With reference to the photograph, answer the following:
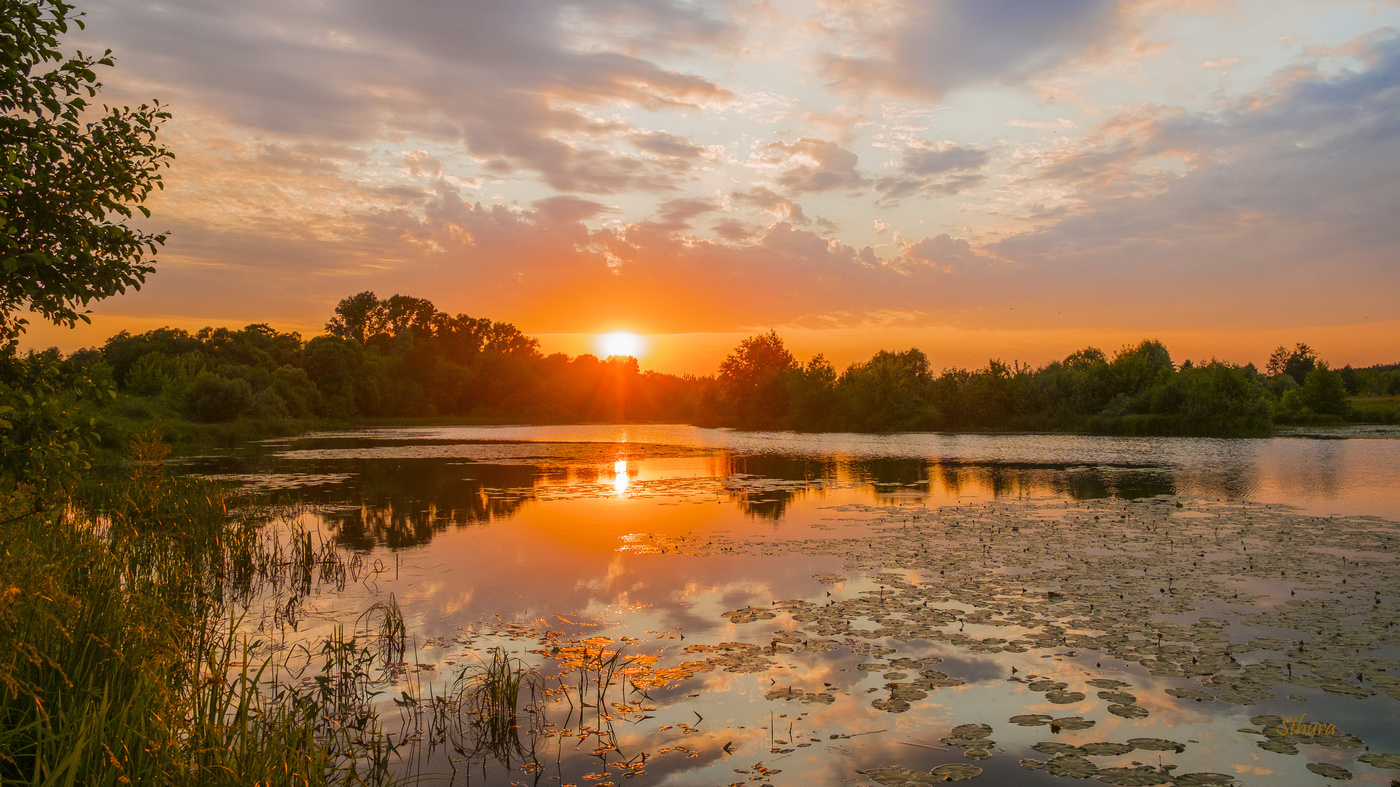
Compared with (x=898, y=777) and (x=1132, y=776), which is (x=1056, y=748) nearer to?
(x=1132, y=776)

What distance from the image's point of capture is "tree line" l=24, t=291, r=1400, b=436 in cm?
5956

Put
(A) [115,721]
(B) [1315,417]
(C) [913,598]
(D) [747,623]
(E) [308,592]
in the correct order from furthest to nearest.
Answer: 1. (B) [1315,417]
2. (E) [308,592]
3. (C) [913,598]
4. (D) [747,623]
5. (A) [115,721]

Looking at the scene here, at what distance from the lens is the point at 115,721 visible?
4.81 metres

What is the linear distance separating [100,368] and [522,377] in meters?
110

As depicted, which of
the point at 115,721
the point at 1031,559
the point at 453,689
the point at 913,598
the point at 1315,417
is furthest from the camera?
the point at 1315,417

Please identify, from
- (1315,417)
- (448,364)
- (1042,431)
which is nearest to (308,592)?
(1042,431)

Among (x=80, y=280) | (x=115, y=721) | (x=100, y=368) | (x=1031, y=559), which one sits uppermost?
(x=80, y=280)

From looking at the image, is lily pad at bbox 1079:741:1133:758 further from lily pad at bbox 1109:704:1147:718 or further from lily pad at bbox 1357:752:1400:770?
lily pad at bbox 1357:752:1400:770

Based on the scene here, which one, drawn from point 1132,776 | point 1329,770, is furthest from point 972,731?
point 1329,770

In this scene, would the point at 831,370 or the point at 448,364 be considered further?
the point at 448,364

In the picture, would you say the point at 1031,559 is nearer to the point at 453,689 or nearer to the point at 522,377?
the point at 453,689

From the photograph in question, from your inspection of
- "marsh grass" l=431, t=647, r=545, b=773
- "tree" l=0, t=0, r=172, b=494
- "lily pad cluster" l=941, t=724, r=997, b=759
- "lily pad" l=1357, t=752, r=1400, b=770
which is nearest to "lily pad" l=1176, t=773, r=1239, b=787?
"lily pad" l=1357, t=752, r=1400, b=770

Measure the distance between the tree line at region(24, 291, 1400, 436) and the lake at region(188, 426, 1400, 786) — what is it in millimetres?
30459

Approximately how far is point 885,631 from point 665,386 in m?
123
